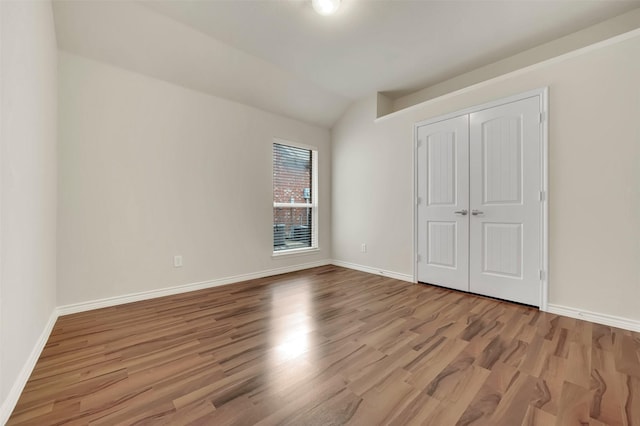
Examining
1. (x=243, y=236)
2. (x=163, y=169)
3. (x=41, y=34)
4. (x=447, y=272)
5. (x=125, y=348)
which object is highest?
(x=41, y=34)

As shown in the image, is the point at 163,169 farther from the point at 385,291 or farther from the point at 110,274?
the point at 385,291

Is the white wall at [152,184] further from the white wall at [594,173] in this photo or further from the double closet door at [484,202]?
the white wall at [594,173]

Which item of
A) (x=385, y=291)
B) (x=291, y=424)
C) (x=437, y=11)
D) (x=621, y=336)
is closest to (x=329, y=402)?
(x=291, y=424)

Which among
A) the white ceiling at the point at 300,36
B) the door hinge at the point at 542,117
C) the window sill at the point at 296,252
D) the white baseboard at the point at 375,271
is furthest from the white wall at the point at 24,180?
the door hinge at the point at 542,117

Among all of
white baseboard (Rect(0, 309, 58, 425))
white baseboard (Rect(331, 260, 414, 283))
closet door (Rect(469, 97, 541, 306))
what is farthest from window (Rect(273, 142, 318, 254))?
white baseboard (Rect(0, 309, 58, 425))

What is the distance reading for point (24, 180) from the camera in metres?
1.51

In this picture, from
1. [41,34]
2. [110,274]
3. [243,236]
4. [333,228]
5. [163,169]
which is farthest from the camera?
[333,228]

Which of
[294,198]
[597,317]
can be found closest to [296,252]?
[294,198]

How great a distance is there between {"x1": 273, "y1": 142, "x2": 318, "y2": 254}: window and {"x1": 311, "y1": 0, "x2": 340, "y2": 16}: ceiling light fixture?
81.0 inches

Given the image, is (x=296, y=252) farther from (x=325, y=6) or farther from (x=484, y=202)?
(x=325, y=6)

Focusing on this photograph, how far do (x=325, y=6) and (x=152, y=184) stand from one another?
253 centimetres

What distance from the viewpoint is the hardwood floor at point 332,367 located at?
1271 mm

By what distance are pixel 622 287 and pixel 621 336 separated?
1.37 feet

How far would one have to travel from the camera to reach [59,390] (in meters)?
1.43
